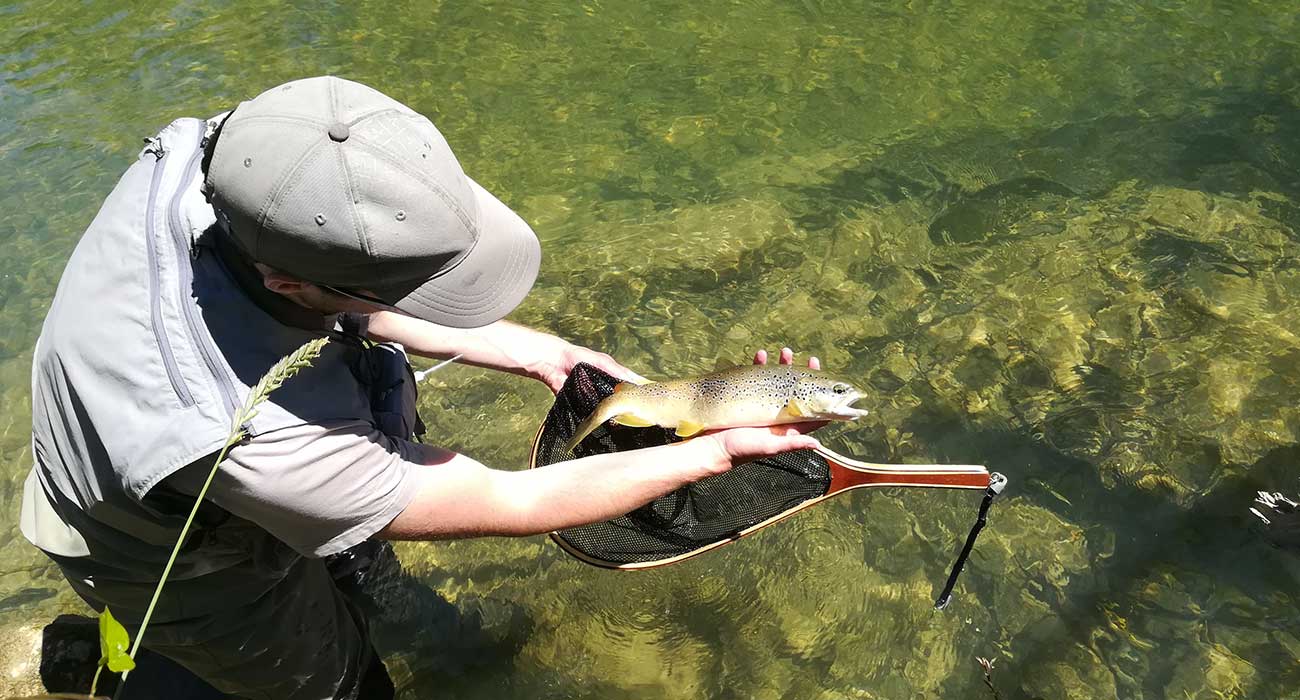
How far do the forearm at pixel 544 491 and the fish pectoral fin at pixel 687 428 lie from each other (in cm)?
41

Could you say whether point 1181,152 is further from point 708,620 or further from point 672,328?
point 708,620

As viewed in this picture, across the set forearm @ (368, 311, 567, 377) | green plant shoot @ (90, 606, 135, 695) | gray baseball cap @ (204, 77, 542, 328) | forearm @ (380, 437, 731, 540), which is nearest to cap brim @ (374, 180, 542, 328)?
gray baseball cap @ (204, 77, 542, 328)

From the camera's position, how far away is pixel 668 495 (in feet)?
12.7

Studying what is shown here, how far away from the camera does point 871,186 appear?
23.1 feet

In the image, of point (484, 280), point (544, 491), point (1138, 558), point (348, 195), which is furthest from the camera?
point (1138, 558)

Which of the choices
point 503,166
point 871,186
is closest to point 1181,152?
point 871,186

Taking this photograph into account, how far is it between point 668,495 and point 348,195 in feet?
7.04

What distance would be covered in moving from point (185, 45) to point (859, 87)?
6.00 metres

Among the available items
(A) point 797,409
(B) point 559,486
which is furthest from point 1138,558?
(B) point 559,486

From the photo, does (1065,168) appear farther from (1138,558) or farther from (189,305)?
(189,305)

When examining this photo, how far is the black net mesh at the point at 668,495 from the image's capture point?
3.74 m

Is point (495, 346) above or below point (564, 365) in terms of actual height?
above

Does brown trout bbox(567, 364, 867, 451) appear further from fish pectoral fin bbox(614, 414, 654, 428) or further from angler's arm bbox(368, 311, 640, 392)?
angler's arm bbox(368, 311, 640, 392)

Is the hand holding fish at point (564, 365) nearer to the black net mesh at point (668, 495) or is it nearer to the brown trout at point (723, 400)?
the black net mesh at point (668, 495)
